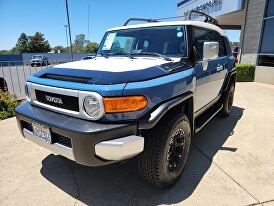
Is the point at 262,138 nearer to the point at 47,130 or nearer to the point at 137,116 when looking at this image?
the point at 137,116

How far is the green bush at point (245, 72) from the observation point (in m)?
10.7

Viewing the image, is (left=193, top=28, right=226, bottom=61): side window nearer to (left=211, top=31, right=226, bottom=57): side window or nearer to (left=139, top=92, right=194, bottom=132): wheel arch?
(left=211, top=31, right=226, bottom=57): side window

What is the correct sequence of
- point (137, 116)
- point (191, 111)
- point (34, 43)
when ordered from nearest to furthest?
point (137, 116)
point (191, 111)
point (34, 43)

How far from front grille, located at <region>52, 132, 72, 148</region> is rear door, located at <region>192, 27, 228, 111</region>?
1.83 m

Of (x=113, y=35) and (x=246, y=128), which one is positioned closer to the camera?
(x=113, y=35)

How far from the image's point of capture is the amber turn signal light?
2217 millimetres

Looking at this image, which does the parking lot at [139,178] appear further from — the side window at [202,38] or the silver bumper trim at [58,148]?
the side window at [202,38]

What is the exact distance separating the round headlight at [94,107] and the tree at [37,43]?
7414 centimetres

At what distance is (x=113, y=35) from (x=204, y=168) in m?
2.51

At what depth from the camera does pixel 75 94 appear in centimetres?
232

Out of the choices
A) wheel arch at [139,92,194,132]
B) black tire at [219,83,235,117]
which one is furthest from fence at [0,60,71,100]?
black tire at [219,83,235,117]

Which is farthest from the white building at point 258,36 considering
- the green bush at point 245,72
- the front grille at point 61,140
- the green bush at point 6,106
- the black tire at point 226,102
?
the front grille at point 61,140

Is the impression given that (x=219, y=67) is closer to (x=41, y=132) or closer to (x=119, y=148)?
(x=119, y=148)

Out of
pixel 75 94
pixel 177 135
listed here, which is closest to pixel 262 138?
pixel 177 135
